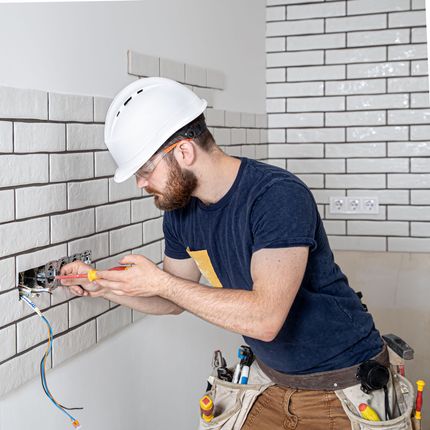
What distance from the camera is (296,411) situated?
1.75 m

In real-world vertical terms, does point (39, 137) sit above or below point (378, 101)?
below

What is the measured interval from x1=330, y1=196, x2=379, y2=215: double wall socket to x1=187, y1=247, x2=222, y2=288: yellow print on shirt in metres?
1.48

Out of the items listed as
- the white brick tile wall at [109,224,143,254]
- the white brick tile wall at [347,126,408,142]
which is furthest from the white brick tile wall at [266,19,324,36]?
the white brick tile wall at [109,224,143,254]

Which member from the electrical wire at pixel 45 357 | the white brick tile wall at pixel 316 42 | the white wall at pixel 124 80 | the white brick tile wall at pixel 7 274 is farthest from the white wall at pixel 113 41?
the electrical wire at pixel 45 357

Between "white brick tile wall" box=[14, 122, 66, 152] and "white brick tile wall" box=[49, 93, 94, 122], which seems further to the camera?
"white brick tile wall" box=[49, 93, 94, 122]

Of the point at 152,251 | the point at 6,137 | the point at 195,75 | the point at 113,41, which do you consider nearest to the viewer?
the point at 6,137

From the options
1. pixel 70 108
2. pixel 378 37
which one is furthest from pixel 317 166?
pixel 70 108

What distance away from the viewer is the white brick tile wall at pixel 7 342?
1.38 metres

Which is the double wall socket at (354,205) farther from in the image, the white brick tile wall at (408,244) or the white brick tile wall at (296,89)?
the white brick tile wall at (296,89)

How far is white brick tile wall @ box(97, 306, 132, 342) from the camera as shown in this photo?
70.9 inches

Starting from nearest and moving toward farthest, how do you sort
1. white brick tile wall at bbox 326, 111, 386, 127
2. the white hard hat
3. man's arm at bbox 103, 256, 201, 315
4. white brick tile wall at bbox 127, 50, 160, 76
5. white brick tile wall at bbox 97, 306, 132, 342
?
the white hard hat < man's arm at bbox 103, 256, 201, 315 < white brick tile wall at bbox 97, 306, 132, 342 < white brick tile wall at bbox 127, 50, 160, 76 < white brick tile wall at bbox 326, 111, 386, 127

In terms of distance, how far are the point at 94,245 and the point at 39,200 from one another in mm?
286

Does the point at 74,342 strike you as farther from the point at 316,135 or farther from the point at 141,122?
the point at 316,135

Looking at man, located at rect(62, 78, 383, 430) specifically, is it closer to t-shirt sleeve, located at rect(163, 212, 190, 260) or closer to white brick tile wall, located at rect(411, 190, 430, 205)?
t-shirt sleeve, located at rect(163, 212, 190, 260)
